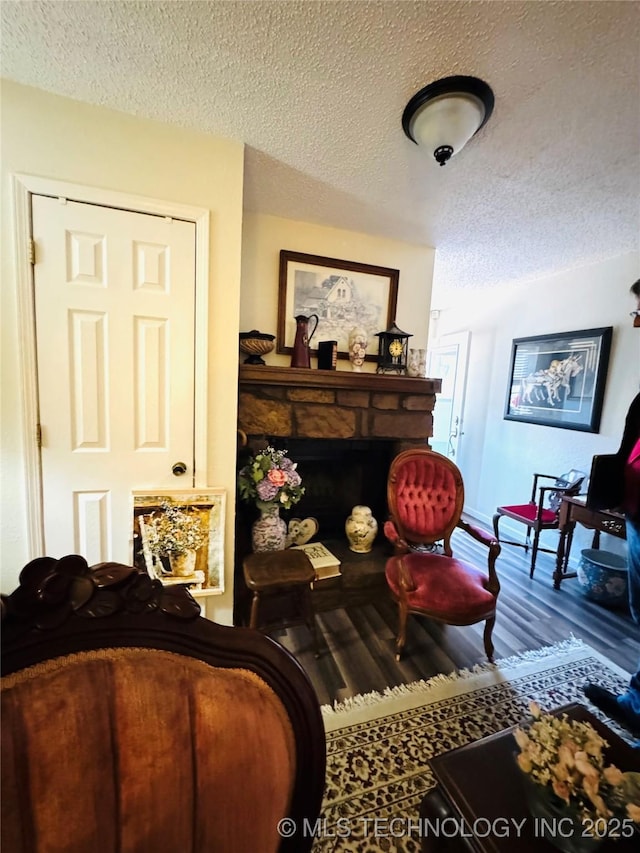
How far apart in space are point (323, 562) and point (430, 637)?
0.77m

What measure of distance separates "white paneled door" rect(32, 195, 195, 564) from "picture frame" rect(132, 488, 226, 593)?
0.06 m

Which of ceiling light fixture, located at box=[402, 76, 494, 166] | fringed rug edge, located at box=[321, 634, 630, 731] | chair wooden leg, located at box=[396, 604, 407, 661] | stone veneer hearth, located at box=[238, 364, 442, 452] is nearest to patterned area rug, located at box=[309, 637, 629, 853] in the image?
fringed rug edge, located at box=[321, 634, 630, 731]

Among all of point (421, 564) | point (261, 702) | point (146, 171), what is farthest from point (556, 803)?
point (146, 171)

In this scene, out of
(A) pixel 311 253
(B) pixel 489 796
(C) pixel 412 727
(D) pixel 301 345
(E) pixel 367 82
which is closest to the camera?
(B) pixel 489 796

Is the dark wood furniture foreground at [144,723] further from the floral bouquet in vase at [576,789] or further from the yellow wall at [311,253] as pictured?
the yellow wall at [311,253]

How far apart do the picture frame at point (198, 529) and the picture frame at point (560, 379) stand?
296cm

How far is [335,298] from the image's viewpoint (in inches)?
91.6

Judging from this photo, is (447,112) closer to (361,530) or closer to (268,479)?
(268,479)

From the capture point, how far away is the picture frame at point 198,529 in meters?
1.60

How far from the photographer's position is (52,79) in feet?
4.17

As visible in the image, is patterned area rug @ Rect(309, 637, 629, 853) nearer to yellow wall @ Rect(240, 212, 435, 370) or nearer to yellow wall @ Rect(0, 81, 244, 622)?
yellow wall @ Rect(0, 81, 244, 622)

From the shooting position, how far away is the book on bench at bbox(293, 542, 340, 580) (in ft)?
7.04

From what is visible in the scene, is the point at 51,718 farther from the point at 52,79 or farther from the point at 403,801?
the point at 52,79

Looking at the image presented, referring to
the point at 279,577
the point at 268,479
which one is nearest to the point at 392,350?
the point at 268,479
